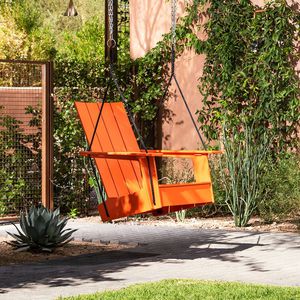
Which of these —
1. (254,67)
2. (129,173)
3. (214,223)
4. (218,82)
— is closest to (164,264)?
(129,173)

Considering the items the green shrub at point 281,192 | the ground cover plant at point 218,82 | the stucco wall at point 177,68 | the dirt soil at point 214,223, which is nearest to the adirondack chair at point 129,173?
the dirt soil at point 214,223

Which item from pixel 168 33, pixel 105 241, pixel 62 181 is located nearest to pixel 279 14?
pixel 168 33

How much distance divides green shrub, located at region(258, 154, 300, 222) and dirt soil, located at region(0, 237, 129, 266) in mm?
3049

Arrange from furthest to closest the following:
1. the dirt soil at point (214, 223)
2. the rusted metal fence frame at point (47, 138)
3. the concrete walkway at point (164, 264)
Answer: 1. the rusted metal fence frame at point (47, 138)
2. the dirt soil at point (214, 223)
3. the concrete walkway at point (164, 264)

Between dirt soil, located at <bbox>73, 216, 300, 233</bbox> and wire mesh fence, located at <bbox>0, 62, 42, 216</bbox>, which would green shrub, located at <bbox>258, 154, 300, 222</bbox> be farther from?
wire mesh fence, located at <bbox>0, 62, 42, 216</bbox>

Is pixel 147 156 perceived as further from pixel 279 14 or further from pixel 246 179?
pixel 279 14

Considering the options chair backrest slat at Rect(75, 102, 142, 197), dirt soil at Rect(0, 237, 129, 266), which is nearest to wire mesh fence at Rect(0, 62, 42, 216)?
dirt soil at Rect(0, 237, 129, 266)

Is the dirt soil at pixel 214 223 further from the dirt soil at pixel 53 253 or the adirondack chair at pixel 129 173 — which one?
the dirt soil at pixel 53 253

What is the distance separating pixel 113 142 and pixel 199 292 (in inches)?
167

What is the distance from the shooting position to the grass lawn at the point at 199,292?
8398mm

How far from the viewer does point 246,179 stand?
14.8m

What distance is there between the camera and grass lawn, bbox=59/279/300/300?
8398mm

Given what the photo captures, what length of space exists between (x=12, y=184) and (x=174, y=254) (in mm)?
4909

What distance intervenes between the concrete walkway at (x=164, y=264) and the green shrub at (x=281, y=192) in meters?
1.31
